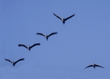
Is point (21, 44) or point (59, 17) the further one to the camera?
point (21, 44)

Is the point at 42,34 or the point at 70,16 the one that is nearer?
the point at 70,16

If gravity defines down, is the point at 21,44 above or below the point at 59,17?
below

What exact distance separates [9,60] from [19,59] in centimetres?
417

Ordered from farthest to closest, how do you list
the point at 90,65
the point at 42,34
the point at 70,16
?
the point at 90,65 < the point at 42,34 < the point at 70,16

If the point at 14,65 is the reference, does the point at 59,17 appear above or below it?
above

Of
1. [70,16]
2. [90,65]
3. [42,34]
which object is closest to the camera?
[70,16]

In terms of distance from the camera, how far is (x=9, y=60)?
96312mm

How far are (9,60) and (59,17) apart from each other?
28186mm

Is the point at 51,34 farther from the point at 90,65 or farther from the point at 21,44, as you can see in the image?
the point at 90,65

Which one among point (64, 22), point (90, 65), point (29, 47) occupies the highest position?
point (64, 22)

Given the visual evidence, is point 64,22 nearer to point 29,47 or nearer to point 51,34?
point 51,34

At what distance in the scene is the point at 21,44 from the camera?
315 ft

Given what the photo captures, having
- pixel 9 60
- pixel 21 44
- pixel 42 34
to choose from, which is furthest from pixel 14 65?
pixel 42 34

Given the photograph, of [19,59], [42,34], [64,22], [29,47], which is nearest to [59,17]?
[64,22]
